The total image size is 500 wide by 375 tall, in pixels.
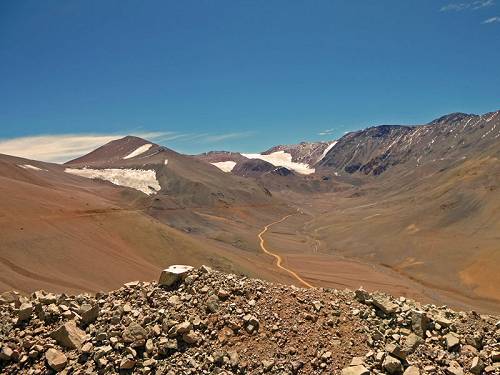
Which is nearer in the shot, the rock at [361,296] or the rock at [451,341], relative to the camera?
the rock at [451,341]

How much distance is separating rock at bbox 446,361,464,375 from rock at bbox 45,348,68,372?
12.2 meters

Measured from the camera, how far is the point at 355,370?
1361 centimetres

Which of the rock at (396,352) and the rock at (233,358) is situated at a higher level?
the rock at (396,352)

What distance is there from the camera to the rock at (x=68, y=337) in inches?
609

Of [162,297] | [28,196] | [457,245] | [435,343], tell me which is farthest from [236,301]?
[457,245]

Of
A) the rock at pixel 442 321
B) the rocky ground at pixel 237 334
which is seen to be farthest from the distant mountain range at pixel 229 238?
the rock at pixel 442 321

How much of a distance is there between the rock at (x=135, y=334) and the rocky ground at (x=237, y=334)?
33 mm

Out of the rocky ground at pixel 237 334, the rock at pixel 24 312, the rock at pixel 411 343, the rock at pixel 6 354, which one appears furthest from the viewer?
the rock at pixel 24 312

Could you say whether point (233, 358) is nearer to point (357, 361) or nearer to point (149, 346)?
point (149, 346)

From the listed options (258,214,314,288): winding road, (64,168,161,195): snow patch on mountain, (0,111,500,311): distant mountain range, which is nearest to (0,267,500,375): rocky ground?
(0,111,500,311): distant mountain range

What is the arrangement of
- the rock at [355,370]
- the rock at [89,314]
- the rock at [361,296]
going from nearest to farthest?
the rock at [355,370] < the rock at [89,314] < the rock at [361,296]

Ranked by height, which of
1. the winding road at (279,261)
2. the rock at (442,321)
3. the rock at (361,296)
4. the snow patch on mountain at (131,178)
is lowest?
the winding road at (279,261)

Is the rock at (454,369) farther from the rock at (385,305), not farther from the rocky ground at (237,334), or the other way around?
the rock at (385,305)

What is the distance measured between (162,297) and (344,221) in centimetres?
15501
